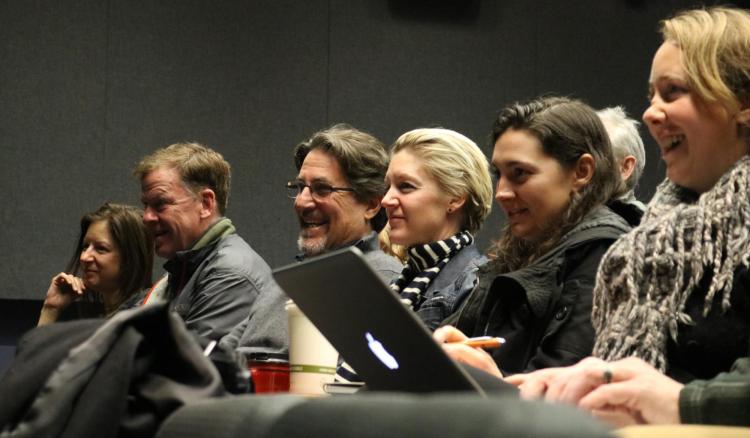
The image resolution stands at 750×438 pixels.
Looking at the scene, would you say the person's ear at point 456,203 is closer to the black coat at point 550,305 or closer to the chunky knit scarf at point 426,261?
the chunky knit scarf at point 426,261

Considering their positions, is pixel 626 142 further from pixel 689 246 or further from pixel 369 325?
pixel 369 325

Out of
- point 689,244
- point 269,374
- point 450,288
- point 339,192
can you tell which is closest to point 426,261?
point 450,288

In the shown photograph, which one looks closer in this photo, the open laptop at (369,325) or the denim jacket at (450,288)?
→ the open laptop at (369,325)

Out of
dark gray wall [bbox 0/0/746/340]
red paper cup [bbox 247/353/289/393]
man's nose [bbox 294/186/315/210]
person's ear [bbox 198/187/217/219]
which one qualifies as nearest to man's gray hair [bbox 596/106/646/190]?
man's nose [bbox 294/186/315/210]

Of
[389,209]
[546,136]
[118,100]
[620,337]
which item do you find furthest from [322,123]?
[620,337]

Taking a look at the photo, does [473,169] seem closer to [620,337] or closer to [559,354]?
[559,354]

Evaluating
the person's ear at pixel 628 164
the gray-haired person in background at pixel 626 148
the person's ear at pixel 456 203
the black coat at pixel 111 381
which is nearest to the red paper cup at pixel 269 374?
the person's ear at pixel 456 203

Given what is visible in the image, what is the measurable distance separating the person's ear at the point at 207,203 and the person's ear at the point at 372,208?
0.83 meters

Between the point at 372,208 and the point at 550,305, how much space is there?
4.48 ft

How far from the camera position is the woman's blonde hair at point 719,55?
5.57 feet

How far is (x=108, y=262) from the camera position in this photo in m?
4.36

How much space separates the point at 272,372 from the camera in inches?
78.4

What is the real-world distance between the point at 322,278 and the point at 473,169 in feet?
5.35

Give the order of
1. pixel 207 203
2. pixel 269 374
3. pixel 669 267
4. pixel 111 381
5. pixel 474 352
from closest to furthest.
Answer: pixel 111 381
pixel 669 267
pixel 474 352
pixel 269 374
pixel 207 203
